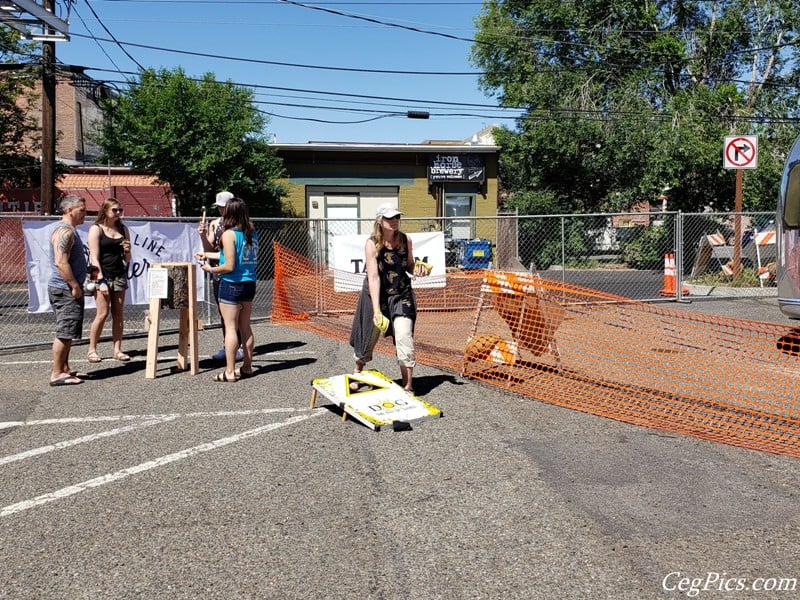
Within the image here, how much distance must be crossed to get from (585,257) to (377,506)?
14.6 meters

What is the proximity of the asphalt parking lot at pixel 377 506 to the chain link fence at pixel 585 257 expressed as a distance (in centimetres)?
550

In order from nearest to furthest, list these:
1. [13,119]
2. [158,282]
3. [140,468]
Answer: [140,468]
[158,282]
[13,119]

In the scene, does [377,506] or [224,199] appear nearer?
[377,506]

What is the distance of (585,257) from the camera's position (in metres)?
18.1

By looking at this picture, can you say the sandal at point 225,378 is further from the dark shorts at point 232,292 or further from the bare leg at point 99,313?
the bare leg at point 99,313

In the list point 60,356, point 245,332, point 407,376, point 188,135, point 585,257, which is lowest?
point 407,376

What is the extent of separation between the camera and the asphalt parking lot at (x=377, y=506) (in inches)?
136

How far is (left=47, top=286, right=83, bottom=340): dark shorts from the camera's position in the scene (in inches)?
286

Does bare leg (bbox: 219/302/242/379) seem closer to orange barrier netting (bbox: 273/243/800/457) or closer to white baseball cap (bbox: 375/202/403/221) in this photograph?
white baseball cap (bbox: 375/202/403/221)

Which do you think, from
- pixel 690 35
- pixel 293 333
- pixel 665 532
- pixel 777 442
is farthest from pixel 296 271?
pixel 690 35

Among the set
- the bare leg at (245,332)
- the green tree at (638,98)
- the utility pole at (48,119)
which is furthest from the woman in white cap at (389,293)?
the green tree at (638,98)

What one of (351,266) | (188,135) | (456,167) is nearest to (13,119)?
(188,135)

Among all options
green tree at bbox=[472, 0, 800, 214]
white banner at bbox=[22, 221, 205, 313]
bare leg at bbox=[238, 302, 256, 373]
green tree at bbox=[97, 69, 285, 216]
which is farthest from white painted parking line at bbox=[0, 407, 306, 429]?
green tree at bbox=[472, 0, 800, 214]

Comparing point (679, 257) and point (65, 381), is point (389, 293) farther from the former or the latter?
point (679, 257)
